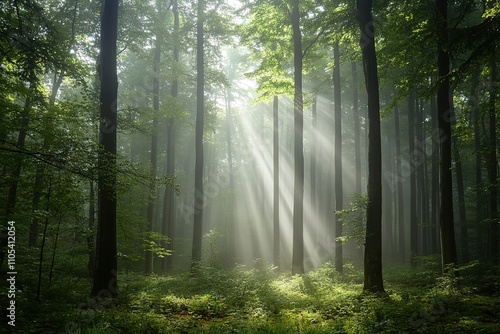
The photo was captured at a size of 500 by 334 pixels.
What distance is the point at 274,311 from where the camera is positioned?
776 centimetres

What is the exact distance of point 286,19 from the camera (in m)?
14.2

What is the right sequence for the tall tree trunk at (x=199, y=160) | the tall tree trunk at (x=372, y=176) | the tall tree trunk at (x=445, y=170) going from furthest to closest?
the tall tree trunk at (x=199, y=160)
the tall tree trunk at (x=445, y=170)
the tall tree trunk at (x=372, y=176)

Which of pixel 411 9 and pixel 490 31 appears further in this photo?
pixel 411 9

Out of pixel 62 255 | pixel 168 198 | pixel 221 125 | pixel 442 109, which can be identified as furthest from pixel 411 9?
pixel 221 125

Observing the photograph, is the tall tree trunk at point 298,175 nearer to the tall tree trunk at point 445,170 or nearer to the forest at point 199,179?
the forest at point 199,179

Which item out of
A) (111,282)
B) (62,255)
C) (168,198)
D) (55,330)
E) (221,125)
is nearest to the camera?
(55,330)

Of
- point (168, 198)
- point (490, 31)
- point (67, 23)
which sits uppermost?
point (67, 23)

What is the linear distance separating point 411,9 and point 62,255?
19.5 m

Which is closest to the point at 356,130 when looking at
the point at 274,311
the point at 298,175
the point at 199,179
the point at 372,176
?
the point at 298,175

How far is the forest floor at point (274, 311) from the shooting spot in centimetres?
574

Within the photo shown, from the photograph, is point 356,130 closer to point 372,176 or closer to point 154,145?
point 372,176

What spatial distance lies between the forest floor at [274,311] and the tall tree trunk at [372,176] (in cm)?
69

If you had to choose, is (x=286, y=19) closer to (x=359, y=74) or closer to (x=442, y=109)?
(x=442, y=109)

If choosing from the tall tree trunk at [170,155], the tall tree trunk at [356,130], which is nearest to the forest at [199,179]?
the tall tree trunk at [170,155]
